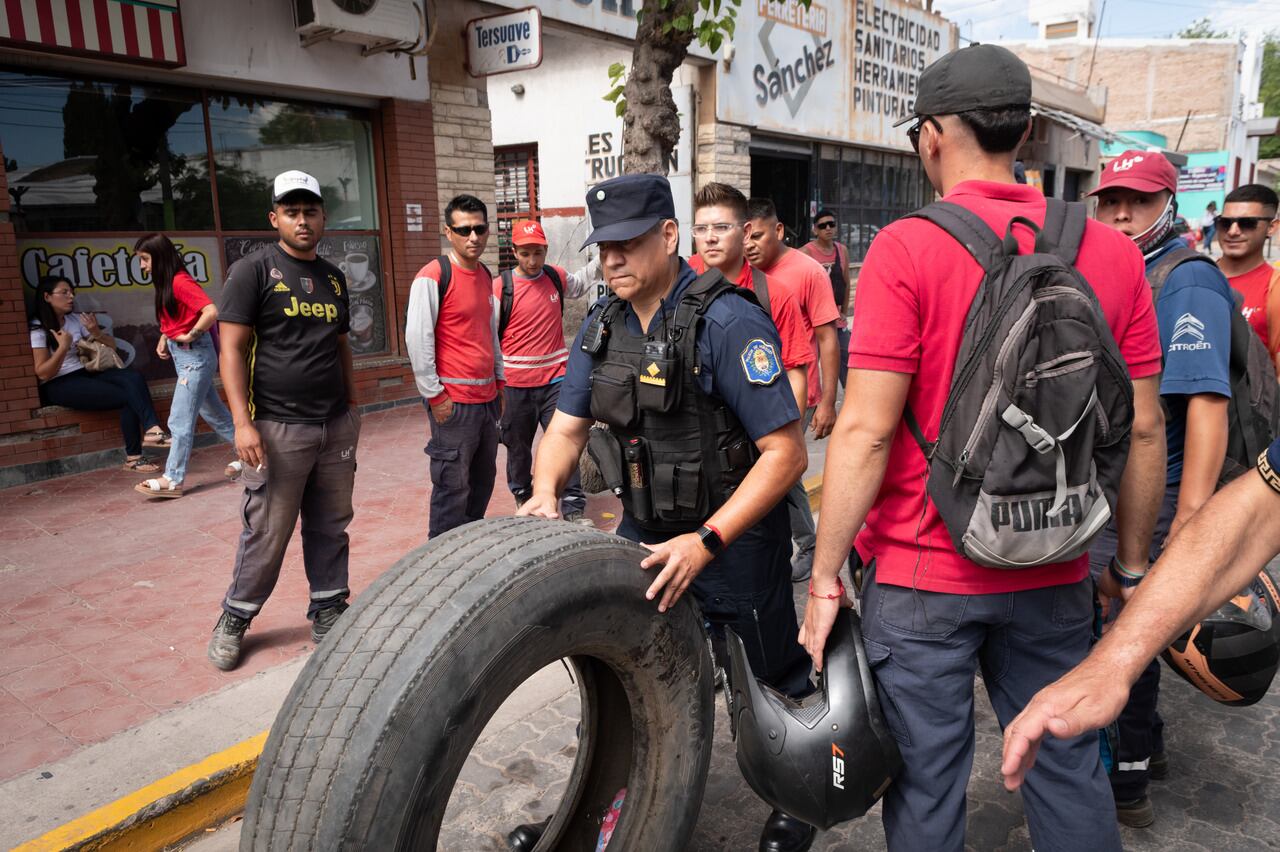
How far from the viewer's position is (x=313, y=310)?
400 cm

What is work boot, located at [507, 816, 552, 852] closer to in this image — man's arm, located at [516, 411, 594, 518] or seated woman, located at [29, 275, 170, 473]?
man's arm, located at [516, 411, 594, 518]

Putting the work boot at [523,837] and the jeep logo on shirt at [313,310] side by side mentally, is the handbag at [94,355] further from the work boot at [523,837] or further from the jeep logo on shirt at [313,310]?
the work boot at [523,837]

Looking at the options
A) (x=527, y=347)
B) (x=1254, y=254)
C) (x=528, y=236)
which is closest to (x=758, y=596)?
(x=1254, y=254)

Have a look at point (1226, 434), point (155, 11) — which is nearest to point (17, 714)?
point (1226, 434)

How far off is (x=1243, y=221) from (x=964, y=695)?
10.1ft

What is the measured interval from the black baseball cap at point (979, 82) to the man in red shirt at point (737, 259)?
7.62ft

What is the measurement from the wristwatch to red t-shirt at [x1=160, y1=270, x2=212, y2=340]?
5738 millimetres

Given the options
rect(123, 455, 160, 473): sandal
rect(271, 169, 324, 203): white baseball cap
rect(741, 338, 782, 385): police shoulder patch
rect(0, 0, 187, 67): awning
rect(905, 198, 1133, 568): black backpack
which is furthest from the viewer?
rect(123, 455, 160, 473): sandal

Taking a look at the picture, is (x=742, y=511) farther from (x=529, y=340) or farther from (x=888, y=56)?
(x=888, y=56)

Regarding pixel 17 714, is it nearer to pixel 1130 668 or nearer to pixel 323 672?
pixel 323 672

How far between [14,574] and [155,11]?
4.65 metres

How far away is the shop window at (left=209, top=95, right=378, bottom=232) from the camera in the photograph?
27.0 ft

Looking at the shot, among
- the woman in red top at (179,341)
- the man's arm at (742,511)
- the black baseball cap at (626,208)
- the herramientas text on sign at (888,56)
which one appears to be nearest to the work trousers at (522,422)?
the woman in red top at (179,341)

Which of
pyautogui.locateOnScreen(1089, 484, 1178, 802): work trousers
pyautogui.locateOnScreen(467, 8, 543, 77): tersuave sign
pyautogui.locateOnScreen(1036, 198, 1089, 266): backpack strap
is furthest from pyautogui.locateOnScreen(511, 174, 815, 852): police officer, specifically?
pyautogui.locateOnScreen(467, 8, 543, 77): tersuave sign
